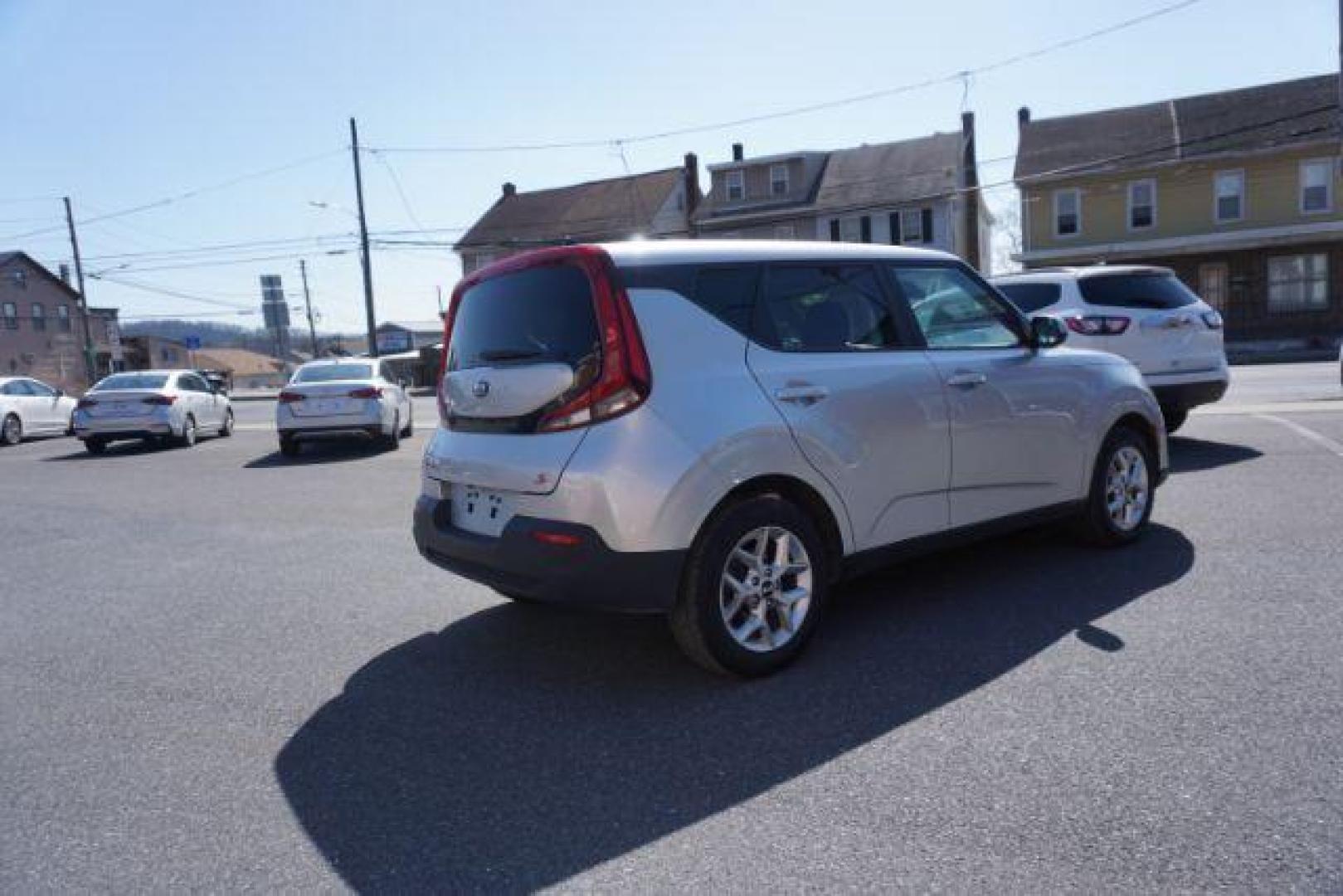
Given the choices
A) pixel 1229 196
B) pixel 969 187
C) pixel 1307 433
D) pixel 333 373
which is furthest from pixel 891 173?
pixel 1307 433

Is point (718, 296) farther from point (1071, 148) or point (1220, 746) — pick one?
point (1071, 148)

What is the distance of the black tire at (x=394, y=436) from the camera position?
44.4 feet

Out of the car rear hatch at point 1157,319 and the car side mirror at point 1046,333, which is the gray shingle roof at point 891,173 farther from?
the car side mirror at point 1046,333

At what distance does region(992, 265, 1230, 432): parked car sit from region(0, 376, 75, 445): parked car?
18.3 m

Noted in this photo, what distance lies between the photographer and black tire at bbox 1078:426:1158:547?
17.4ft

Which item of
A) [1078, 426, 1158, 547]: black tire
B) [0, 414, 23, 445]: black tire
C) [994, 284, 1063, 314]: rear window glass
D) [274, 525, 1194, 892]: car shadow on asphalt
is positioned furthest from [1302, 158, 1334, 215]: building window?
[0, 414, 23, 445]: black tire

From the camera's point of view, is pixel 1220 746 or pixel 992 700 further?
pixel 992 700

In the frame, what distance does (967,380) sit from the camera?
4.50 metres

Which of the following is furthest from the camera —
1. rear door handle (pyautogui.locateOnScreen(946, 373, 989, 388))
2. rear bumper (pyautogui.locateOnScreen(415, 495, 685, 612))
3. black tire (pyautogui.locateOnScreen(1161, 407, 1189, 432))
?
black tire (pyautogui.locateOnScreen(1161, 407, 1189, 432))

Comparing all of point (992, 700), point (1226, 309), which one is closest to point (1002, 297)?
point (992, 700)

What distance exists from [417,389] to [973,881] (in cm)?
3909

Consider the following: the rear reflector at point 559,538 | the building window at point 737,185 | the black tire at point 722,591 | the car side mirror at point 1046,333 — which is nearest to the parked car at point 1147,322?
the car side mirror at point 1046,333

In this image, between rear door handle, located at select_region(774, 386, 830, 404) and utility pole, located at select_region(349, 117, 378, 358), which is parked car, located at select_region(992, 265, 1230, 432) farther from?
utility pole, located at select_region(349, 117, 378, 358)

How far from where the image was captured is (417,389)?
3950 centimetres
